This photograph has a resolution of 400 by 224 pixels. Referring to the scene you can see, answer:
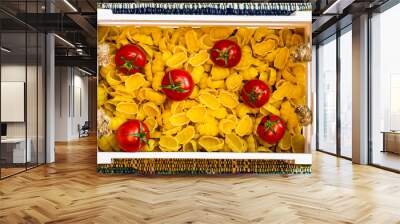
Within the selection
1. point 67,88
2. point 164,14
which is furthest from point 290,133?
point 67,88

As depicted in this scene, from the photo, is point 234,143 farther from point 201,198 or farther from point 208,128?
point 201,198

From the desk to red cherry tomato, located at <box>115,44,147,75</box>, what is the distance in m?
2.36

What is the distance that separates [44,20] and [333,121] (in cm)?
630

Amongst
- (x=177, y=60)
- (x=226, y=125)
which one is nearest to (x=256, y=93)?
(x=226, y=125)

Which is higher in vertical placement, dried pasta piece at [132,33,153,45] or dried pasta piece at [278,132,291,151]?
dried pasta piece at [132,33,153,45]

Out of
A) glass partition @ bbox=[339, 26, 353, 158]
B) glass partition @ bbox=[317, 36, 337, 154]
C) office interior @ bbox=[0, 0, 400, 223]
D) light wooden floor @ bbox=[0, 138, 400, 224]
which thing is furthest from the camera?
glass partition @ bbox=[317, 36, 337, 154]

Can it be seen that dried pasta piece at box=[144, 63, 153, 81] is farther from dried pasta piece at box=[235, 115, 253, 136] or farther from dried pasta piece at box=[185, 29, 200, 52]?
dried pasta piece at box=[235, 115, 253, 136]

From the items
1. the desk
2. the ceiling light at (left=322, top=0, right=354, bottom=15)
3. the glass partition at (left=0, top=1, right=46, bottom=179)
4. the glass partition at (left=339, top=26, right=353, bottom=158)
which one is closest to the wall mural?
the ceiling light at (left=322, top=0, right=354, bottom=15)

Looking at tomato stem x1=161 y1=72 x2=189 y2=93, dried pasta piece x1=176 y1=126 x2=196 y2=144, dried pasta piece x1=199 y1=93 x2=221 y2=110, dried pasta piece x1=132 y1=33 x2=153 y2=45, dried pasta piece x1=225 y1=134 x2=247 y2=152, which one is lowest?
dried pasta piece x1=225 y1=134 x2=247 y2=152

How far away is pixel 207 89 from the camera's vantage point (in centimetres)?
494

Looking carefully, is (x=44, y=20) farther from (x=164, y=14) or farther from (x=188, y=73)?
(x=188, y=73)

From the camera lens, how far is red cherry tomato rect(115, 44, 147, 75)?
4777mm

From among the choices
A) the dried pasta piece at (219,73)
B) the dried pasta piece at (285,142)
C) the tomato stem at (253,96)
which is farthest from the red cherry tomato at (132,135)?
the dried pasta piece at (285,142)

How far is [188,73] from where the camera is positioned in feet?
15.9
